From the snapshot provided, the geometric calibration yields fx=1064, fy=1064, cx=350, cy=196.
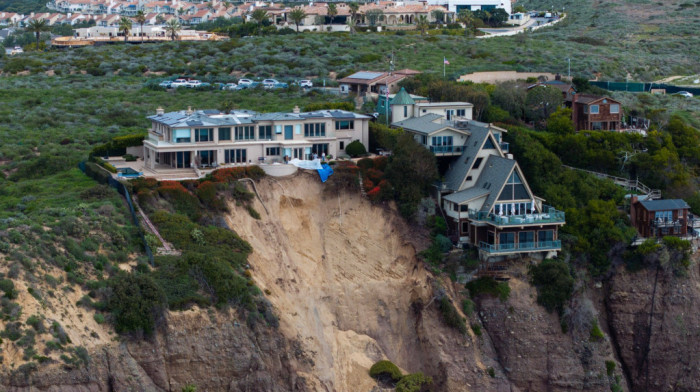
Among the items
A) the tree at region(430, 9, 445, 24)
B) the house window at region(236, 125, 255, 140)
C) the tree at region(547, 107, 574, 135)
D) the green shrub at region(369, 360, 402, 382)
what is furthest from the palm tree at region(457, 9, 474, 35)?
the green shrub at region(369, 360, 402, 382)

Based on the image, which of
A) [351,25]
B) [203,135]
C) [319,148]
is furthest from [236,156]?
[351,25]

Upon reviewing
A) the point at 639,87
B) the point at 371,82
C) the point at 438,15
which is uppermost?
the point at 438,15

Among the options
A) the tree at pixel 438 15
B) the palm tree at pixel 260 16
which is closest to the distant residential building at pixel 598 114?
the palm tree at pixel 260 16

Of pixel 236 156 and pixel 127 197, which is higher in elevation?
pixel 236 156

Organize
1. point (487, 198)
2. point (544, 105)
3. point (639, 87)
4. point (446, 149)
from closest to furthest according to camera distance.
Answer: point (487, 198) < point (446, 149) < point (544, 105) < point (639, 87)

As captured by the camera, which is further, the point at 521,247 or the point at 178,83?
the point at 178,83

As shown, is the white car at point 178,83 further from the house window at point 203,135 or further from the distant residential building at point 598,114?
the distant residential building at point 598,114

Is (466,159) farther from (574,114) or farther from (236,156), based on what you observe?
(574,114)
